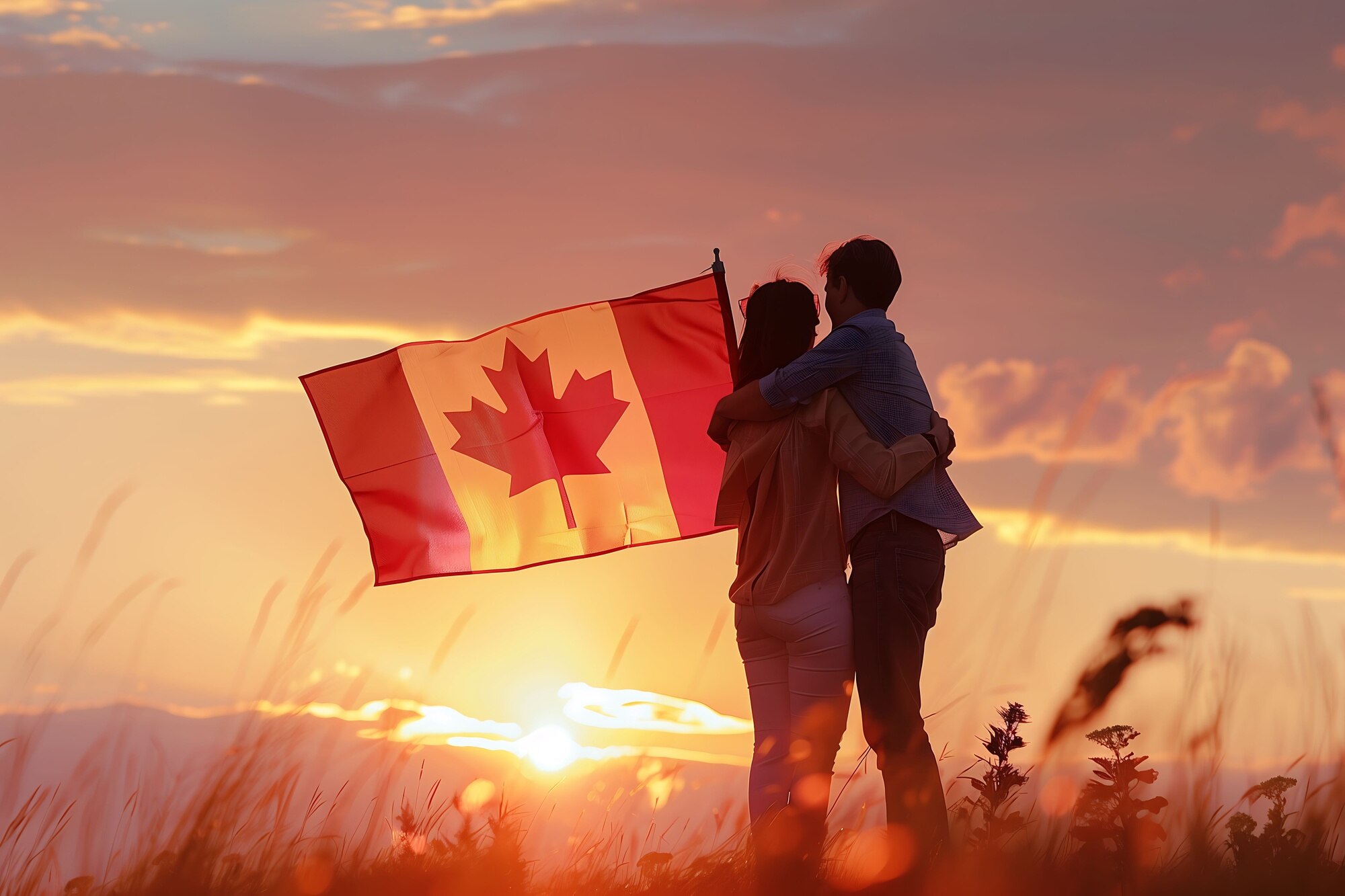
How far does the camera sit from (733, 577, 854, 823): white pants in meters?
4.14

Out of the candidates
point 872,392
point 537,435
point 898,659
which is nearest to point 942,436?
point 872,392

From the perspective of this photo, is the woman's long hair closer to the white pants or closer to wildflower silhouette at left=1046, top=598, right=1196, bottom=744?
the white pants

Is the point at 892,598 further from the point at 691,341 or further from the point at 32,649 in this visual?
the point at 32,649

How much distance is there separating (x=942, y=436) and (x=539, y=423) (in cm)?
280

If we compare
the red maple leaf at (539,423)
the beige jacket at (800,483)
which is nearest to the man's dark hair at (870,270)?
the beige jacket at (800,483)

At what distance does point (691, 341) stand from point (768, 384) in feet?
6.89

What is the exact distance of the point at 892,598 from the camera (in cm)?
404

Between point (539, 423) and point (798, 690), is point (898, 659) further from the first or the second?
point (539, 423)

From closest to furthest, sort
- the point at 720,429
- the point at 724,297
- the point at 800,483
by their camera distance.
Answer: the point at 800,483
the point at 720,429
the point at 724,297

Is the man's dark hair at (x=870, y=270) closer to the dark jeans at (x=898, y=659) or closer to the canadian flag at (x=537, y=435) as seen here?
the dark jeans at (x=898, y=659)

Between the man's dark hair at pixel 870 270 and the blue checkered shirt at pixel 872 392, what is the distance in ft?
0.31

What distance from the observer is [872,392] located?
429cm

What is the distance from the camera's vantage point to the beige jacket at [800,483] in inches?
163

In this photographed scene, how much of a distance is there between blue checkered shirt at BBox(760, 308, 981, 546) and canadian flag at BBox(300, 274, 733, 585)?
2037 mm
